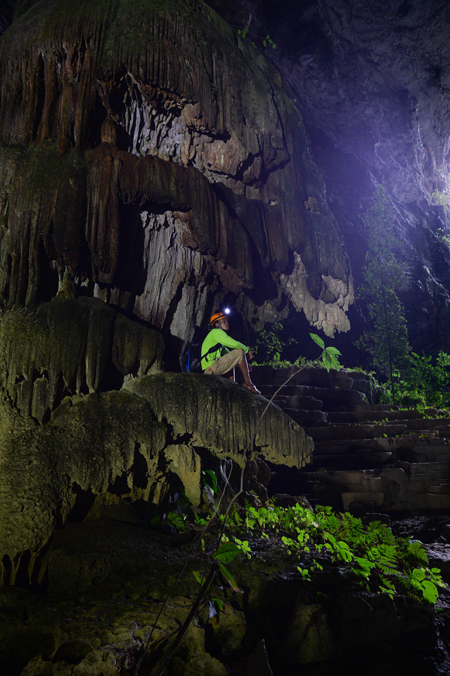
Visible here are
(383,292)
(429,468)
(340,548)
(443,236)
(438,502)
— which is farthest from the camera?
(443,236)

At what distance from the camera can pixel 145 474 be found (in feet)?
12.1

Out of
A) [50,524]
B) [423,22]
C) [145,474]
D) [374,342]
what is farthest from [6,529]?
[423,22]

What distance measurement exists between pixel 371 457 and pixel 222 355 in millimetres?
3375

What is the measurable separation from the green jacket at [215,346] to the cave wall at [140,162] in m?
0.65

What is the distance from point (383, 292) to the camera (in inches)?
545

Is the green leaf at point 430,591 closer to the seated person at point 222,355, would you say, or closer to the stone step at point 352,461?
the seated person at point 222,355

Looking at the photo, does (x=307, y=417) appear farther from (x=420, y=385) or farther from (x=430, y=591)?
(x=420, y=385)

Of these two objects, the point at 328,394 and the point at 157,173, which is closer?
the point at 157,173

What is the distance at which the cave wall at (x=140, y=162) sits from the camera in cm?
392

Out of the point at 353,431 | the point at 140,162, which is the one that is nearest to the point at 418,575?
the point at 353,431

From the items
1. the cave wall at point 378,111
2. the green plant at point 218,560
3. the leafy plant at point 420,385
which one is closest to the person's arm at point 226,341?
the green plant at point 218,560

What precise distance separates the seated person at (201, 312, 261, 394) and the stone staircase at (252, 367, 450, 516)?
213 cm

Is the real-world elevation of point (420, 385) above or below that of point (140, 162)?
below

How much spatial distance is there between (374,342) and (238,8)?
1087 cm
